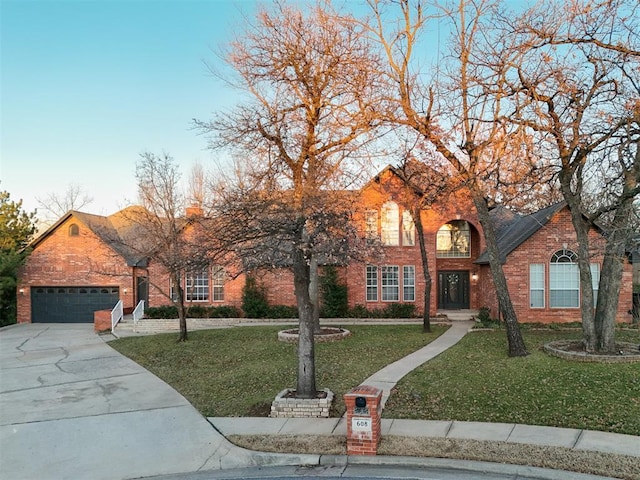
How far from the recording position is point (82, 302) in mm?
25891

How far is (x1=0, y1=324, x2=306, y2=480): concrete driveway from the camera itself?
7285mm

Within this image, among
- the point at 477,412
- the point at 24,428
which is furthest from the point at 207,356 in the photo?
the point at 477,412

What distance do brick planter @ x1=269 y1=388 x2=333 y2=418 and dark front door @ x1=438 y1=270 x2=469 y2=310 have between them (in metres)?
16.8

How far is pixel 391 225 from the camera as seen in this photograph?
23797 millimetres

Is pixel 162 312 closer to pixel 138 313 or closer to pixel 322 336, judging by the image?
pixel 138 313

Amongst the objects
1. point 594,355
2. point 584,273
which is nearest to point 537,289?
point 584,273

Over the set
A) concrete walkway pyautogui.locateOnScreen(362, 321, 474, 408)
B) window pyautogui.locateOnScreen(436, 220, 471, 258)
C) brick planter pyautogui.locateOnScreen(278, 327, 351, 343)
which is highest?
window pyautogui.locateOnScreen(436, 220, 471, 258)

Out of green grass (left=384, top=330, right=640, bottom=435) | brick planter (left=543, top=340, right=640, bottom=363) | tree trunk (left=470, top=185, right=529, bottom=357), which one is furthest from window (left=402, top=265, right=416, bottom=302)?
green grass (left=384, top=330, right=640, bottom=435)

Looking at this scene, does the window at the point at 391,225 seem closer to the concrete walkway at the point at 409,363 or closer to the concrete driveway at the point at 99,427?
the concrete walkway at the point at 409,363

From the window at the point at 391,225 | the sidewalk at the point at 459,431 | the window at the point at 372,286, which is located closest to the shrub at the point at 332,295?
the window at the point at 372,286

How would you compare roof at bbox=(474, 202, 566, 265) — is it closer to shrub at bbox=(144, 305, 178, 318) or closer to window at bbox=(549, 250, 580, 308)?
window at bbox=(549, 250, 580, 308)

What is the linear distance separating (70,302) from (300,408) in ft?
68.7

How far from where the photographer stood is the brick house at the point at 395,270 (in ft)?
65.9

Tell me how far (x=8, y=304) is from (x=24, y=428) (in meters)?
19.6
